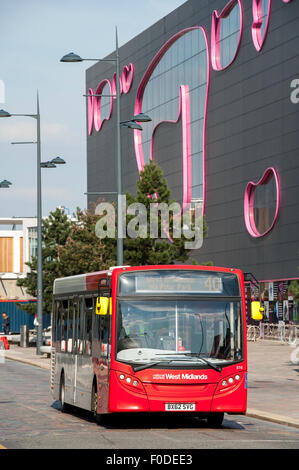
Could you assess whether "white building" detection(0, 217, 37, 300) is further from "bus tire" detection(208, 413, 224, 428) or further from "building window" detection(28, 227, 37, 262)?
"bus tire" detection(208, 413, 224, 428)

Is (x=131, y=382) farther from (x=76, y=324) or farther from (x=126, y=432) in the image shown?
(x=76, y=324)

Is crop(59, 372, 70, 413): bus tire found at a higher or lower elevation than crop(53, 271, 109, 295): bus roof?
lower

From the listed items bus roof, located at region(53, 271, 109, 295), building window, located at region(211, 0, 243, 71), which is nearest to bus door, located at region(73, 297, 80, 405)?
bus roof, located at region(53, 271, 109, 295)

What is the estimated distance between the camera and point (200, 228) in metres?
43.8

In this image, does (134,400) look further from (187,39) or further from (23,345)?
(187,39)

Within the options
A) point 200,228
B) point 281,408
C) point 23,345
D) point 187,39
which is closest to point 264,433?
point 281,408

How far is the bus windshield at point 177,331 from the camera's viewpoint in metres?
16.1

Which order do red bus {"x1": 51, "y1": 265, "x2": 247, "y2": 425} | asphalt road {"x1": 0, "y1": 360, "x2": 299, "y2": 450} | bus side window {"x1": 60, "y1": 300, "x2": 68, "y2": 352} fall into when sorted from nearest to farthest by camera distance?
1. asphalt road {"x1": 0, "y1": 360, "x2": 299, "y2": 450}
2. red bus {"x1": 51, "y1": 265, "x2": 247, "y2": 425}
3. bus side window {"x1": 60, "y1": 300, "x2": 68, "y2": 352}

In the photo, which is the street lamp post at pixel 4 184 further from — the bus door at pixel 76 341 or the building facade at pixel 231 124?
the bus door at pixel 76 341

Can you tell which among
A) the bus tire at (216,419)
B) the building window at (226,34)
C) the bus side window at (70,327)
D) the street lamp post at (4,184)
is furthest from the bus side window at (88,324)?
the building window at (226,34)

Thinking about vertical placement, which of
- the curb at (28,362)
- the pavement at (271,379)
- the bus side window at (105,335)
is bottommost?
the curb at (28,362)

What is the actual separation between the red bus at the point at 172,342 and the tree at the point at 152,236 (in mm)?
23687

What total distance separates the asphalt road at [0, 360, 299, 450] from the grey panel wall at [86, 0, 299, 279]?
37.7m

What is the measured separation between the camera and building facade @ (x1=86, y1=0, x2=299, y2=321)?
57.7 m
